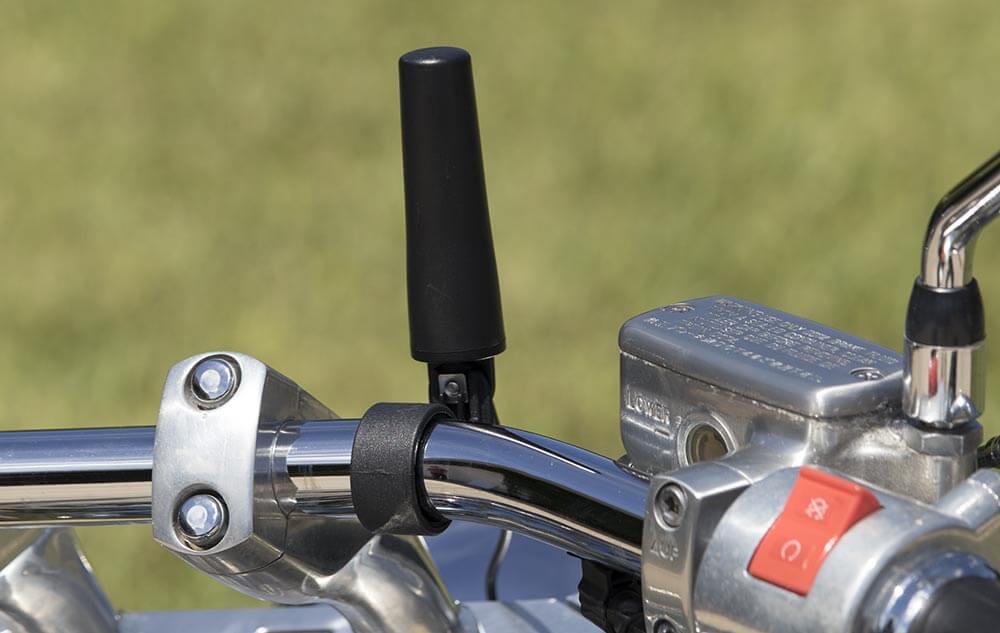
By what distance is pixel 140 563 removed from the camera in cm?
369

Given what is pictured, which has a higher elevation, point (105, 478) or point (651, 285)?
point (105, 478)

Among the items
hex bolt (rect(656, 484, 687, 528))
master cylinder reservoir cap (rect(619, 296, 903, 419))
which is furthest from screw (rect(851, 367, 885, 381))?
hex bolt (rect(656, 484, 687, 528))

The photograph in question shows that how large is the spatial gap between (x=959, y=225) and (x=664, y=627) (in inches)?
9.8

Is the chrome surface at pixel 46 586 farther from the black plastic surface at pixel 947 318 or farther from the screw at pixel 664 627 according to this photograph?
the black plastic surface at pixel 947 318

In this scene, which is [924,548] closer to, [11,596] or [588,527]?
[588,527]

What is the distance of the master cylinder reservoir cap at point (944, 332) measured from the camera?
80 cm

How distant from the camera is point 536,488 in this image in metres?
0.94

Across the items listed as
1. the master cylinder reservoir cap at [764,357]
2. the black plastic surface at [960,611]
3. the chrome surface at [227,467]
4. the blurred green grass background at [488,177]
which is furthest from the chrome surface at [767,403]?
the blurred green grass background at [488,177]

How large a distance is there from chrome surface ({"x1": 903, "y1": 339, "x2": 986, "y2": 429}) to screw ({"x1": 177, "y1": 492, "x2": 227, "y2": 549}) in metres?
0.40

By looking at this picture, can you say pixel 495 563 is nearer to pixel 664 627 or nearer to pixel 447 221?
pixel 447 221

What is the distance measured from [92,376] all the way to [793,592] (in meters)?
3.96

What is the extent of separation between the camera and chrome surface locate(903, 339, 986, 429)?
81 centimetres

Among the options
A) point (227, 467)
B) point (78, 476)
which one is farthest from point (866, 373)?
point (78, 476)

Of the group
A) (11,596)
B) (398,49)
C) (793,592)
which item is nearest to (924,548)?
(793,592)
